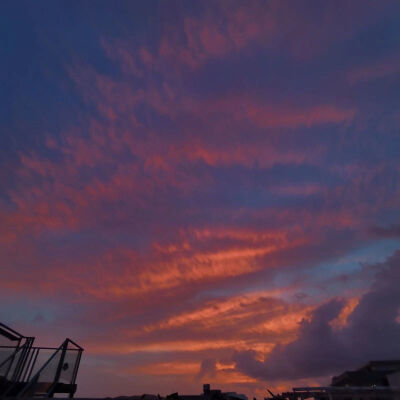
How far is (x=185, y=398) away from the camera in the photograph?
18.4 meters

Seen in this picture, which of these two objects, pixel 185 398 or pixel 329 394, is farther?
pixel 329 394

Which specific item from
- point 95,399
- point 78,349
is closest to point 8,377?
point 78,349

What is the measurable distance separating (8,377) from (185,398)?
9546 millimetres

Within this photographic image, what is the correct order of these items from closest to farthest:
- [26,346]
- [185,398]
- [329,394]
Result: [26,346], [185,398], [329,394]

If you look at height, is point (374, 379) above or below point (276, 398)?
above

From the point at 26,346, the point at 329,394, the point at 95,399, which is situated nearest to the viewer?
the point at 95,399

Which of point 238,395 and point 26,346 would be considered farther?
point 238,395

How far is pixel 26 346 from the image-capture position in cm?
1564

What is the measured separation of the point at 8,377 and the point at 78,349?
3.09 meters

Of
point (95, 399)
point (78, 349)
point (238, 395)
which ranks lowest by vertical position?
point (95, 399)

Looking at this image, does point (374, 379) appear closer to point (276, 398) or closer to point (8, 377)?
point (276, 398)

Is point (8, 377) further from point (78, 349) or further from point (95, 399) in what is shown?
point (95, 399)

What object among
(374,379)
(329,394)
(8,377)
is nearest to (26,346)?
(8,377)

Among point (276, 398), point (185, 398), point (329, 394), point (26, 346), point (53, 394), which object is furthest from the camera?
point (329, 394)
